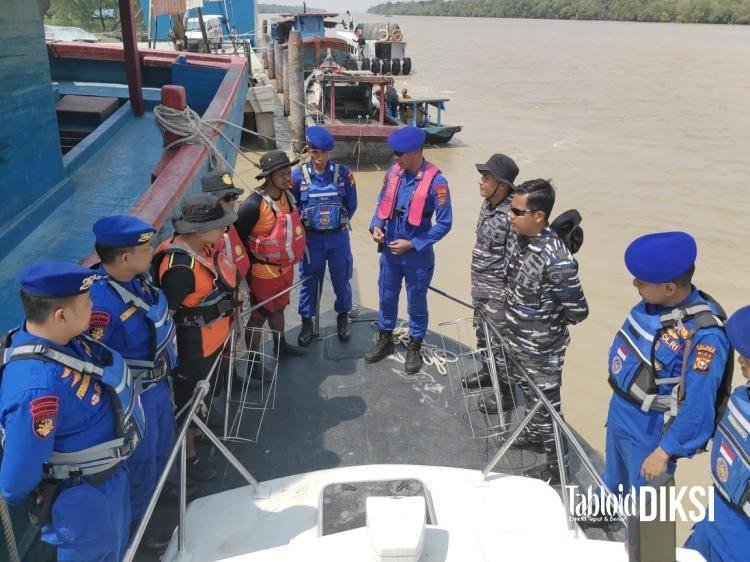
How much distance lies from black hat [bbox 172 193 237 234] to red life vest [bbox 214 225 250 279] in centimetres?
33

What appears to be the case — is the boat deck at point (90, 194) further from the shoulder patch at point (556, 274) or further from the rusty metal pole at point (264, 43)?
the rusty metal pole at point (264, 43)

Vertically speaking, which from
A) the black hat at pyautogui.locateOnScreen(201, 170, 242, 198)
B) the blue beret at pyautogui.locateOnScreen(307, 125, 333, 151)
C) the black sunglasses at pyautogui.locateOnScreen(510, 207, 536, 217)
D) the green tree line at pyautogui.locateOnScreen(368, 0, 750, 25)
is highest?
the green tree line at pyautogui.locateOnScreen(368, 0, 750, 25)

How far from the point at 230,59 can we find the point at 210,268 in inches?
291

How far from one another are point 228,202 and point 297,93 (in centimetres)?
1059

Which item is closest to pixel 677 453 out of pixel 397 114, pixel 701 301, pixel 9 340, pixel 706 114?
pixel 701 301

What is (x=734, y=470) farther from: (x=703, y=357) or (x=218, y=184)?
(x=218, y=184)

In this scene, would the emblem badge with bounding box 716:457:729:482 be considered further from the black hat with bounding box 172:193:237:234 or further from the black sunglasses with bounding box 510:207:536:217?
the black hat with bounding box 172:193:237:234

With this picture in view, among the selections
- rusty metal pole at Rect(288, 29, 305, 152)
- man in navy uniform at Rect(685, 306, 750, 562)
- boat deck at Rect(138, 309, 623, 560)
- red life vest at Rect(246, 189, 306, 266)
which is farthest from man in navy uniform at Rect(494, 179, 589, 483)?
rusty metal pole at Rect(288, 29, 305, 152)

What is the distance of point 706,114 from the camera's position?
19.5m

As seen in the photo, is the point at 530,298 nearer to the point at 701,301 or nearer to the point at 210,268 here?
the point at 701,301

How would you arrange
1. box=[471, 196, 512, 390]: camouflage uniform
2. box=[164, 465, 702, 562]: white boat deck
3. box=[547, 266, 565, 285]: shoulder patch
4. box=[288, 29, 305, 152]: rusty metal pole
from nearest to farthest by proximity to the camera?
1. box=[164, 465, 702, 562]: white boat deck
2. box=[547, 266, 565, 285]: shoulder patch
3. box=[471, 196, 512, 390]: camouflage uniform
4. box=[288, 29, 305, 152]: rusty metal pole

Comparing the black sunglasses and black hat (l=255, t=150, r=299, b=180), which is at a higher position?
black hat (l=255, t=150, r=299, b=180)

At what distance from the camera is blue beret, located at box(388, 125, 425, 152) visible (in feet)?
11.6

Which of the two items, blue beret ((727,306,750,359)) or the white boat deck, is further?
the white boat deck
